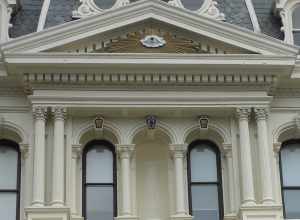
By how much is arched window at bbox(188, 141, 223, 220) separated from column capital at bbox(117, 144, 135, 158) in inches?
61.8

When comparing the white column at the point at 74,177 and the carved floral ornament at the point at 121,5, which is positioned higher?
the carved floral ornament at the point at 121,5

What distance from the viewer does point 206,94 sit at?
30.1 metres

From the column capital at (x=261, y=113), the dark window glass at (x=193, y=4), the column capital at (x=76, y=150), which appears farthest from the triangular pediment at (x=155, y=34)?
the column capital at (x=76, y=150)

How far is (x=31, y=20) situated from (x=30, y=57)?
3.05 meters

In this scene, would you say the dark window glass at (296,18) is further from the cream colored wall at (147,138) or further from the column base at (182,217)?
the column base at (182,217)

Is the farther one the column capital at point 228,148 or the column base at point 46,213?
the column capital at point 228,148

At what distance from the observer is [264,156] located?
29375 millimetres

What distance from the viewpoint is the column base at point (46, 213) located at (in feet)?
92.0

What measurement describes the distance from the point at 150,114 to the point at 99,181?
212 centimetres

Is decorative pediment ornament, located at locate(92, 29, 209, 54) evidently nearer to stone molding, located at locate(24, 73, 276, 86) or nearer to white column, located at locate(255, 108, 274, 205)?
stone molding, located at locate(24, 73, 276, 86)

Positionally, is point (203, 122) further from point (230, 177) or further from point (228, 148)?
point (230, 177)

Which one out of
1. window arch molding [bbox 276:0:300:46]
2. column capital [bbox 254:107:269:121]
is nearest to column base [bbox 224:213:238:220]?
column capital [bbox 254:107:269:121]

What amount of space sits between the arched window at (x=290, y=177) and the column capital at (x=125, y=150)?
12.9ft

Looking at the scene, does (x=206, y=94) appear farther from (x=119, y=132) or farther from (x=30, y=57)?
(x=30, y=57)
